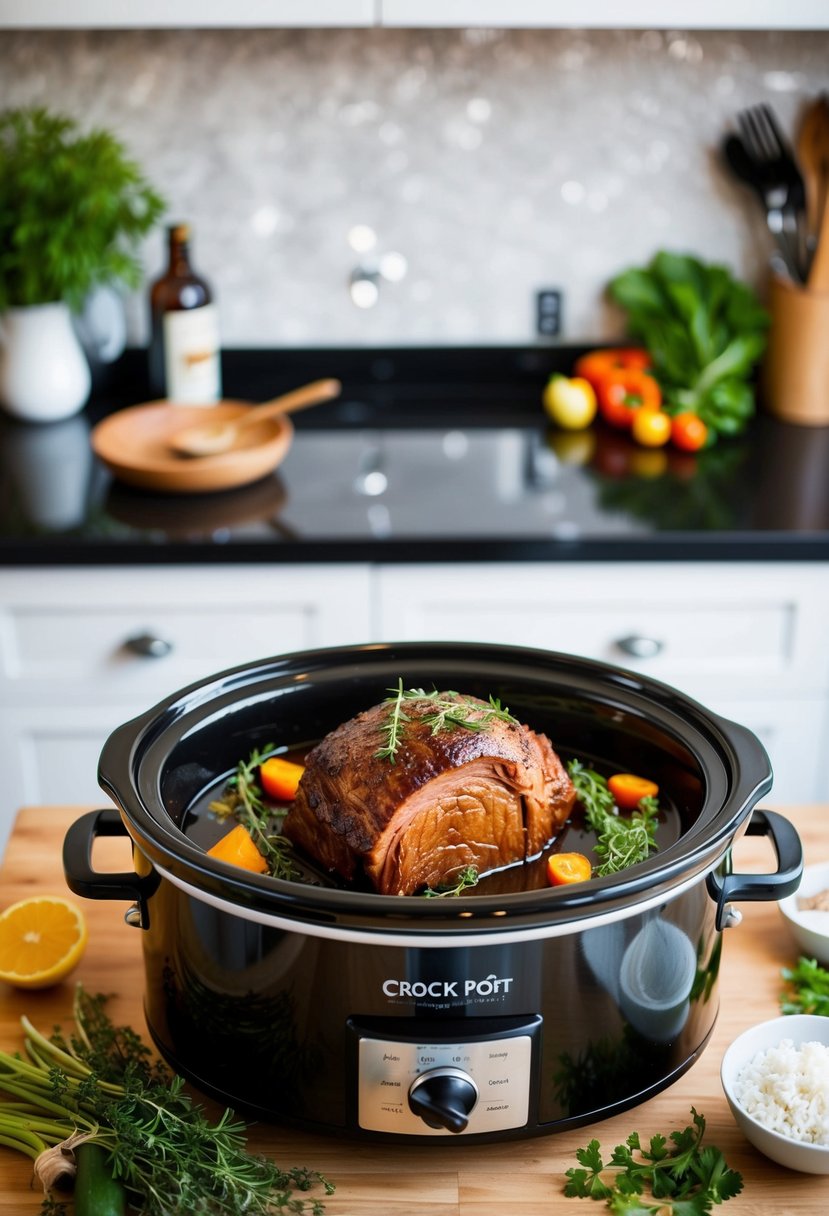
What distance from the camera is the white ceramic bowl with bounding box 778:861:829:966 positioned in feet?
3.87

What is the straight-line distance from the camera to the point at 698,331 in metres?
2.55

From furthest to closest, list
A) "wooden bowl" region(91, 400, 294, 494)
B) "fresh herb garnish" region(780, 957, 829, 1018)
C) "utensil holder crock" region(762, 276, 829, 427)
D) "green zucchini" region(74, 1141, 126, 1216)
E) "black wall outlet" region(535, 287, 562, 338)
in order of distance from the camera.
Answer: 1. "black wall outlet" region(535, 287, 562, 338)
2. "utensil holder crock" region(762, 276, 829, 427)
3. "wooden bowl" region(91, 400, 294, 494)
4. "fresh herb garnish" region(780, 957, 829, 1018)
5. "green zucchini" region(74, 1141, 126, 1216)

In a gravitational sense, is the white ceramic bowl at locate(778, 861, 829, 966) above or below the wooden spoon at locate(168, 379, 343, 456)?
below

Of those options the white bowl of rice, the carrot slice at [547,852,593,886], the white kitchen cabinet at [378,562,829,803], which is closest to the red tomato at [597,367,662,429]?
the white kitchen cabinet at [378,562,829,803]

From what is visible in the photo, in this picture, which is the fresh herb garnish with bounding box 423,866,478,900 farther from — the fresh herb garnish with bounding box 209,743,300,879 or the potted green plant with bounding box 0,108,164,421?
the potted green plant with bounding box 0,108,164,421

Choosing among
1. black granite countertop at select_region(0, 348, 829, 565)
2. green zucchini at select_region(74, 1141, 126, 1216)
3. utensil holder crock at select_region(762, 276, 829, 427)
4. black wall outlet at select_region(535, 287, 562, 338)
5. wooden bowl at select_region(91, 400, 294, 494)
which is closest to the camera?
green zucchini at select_region(74, 1141, 126, 1216)

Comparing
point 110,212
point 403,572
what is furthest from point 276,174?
point 403,572

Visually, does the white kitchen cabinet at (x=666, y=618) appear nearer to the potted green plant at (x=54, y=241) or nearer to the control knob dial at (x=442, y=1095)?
the potted green plant at (x=54, y=241)

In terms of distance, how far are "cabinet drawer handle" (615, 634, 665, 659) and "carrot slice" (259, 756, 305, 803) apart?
1.05m

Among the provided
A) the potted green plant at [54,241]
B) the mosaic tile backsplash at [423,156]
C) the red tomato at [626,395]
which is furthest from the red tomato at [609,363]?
the potted green plant at [54,241]

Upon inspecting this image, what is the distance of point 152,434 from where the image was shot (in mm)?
2375

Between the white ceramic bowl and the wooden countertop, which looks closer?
the wooden countertop

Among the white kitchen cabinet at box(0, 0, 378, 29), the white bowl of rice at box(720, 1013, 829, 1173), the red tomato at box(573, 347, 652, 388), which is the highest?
the white kitchen cabinet at box(0, 0, 378, 29)

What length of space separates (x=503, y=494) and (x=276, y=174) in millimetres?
861
